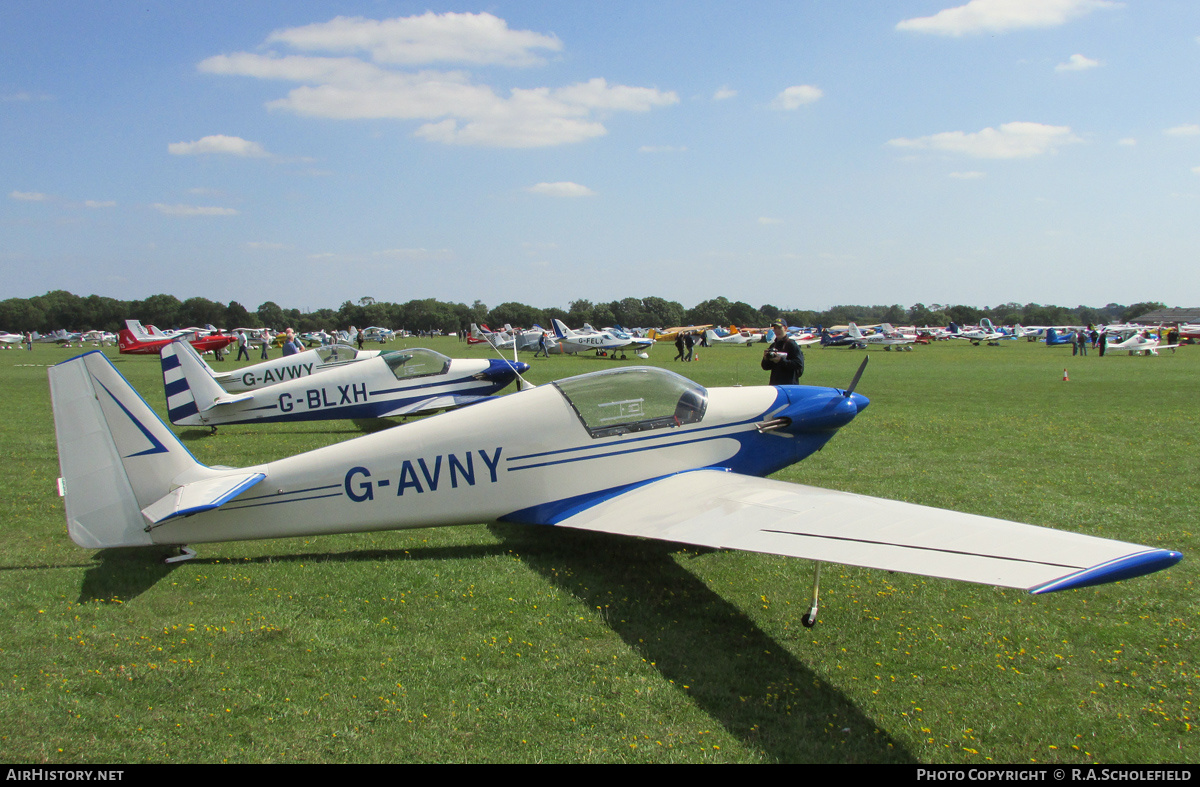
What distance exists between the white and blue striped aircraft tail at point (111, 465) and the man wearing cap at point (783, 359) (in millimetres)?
7137

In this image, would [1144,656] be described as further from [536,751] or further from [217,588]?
[217,588]

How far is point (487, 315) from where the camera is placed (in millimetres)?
142875

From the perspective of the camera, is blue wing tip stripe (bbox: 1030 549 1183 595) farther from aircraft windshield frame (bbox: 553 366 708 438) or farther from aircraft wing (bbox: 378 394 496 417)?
aircraft wing (bbox: 378 394 496 417)

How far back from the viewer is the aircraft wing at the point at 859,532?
2.99 meters

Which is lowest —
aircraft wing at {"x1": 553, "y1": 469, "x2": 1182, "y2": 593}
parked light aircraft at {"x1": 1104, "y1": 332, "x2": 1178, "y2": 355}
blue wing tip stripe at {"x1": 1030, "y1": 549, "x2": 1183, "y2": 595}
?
aircraft wing at {"x1": 553, "y1": 469, "x2": 1182, "y2": 593}

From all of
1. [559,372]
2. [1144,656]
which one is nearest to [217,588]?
[1144,656]

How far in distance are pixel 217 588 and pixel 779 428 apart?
469cm

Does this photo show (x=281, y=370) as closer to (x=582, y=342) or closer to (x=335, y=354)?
(x=335, y=354)

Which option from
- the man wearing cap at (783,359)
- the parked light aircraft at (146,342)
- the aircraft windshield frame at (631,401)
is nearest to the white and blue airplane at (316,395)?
the man wearing cap at (783,359)

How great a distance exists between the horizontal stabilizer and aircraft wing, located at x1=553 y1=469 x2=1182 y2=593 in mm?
2378

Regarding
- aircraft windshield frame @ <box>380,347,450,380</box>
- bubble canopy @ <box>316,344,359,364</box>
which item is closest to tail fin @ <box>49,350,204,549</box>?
aircraft windshield frame @ <box>380,347,450,380</box>

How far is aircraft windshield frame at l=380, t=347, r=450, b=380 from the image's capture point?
1262cm

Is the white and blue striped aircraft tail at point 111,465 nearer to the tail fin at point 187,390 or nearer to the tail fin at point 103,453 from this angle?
the tail fin at point 103,453

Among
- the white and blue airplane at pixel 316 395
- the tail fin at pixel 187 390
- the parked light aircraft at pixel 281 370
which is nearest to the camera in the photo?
the white and blue airplane at pixel 316 395
